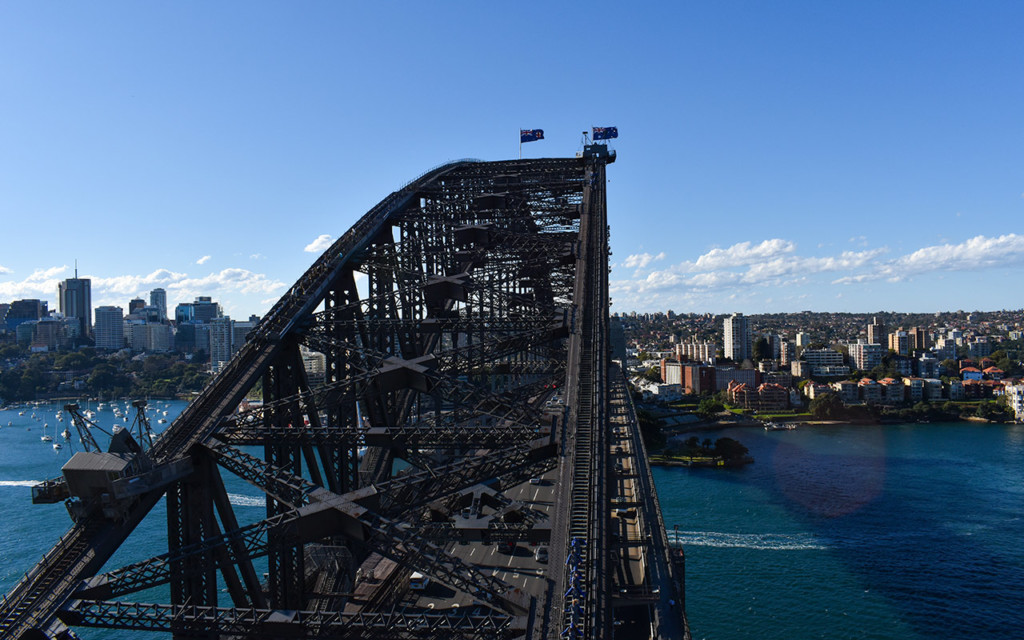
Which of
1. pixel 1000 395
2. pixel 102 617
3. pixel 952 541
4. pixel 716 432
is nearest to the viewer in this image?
pixel 102 617

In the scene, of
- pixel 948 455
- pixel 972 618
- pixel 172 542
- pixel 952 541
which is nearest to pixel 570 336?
pixel 172 542

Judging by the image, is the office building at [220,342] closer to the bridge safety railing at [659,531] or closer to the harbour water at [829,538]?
the harbour water at [829,538]

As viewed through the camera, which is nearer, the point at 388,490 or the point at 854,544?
the point at 388,490

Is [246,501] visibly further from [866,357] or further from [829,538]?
[866,357]

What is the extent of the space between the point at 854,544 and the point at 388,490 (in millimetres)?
50465

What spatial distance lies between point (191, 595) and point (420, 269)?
14.7 metres

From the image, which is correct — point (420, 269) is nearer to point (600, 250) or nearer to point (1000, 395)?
point (600, 250)

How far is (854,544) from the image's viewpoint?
52.9 m

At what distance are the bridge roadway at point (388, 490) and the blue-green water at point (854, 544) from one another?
2038 centimetres

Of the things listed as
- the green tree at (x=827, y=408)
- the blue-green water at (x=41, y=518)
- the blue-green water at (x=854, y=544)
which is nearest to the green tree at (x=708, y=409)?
the green tree at (x=827, y=408)

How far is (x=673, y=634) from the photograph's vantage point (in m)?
20.3

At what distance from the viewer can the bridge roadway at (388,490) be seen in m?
9.89

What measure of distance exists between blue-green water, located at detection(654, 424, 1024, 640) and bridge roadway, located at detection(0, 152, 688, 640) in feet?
66.8

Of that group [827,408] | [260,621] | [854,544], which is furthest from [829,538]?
[827,408]
